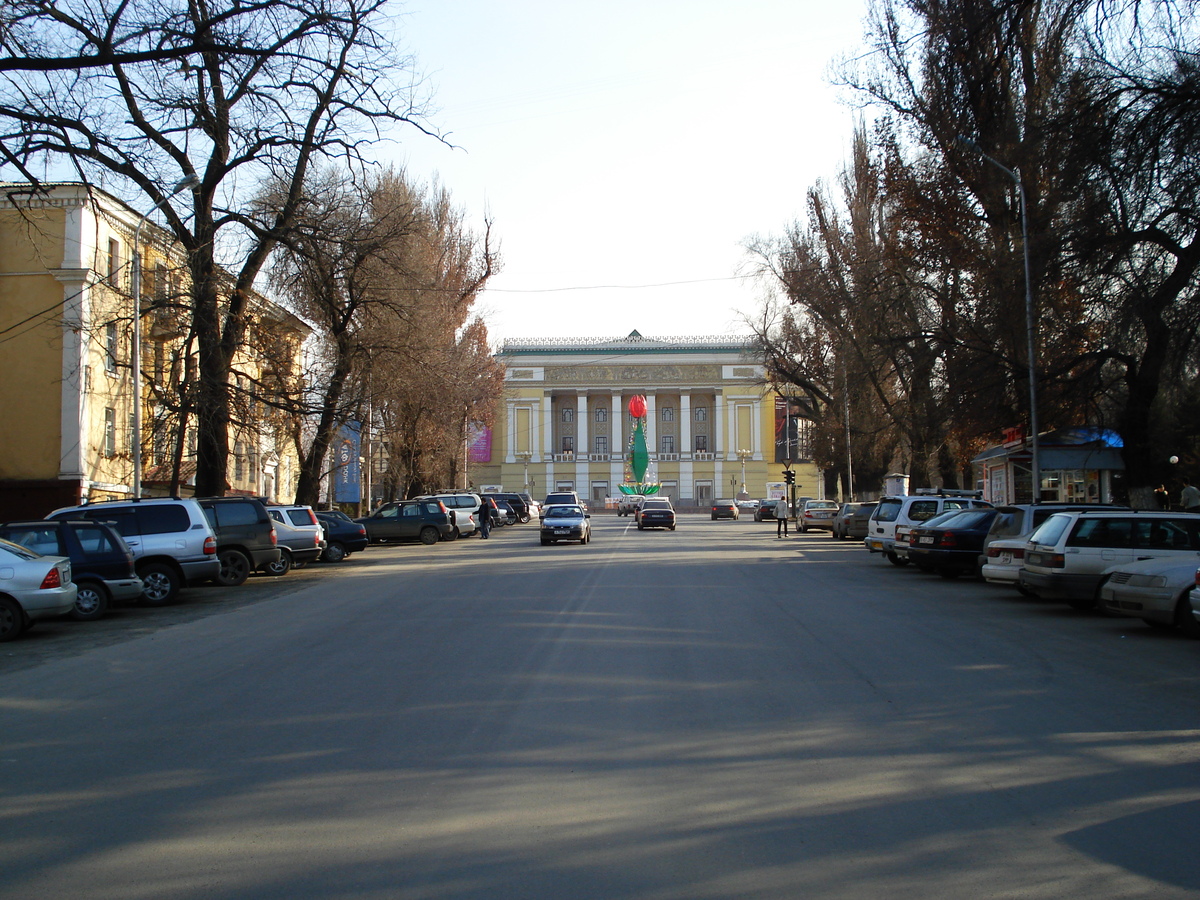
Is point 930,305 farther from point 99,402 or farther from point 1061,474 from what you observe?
point 99,402

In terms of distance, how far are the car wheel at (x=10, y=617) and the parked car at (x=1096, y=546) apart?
1412cm

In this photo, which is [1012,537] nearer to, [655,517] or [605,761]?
[605,761]

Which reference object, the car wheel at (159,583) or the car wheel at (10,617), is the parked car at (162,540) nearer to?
the car wheel at (159,583)

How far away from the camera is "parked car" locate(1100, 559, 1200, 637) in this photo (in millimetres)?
12961

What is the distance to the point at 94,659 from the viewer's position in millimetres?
12328

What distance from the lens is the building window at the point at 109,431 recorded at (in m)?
38.4

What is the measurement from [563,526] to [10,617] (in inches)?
1012

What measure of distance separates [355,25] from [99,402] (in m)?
25.8

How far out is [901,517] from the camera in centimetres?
2742

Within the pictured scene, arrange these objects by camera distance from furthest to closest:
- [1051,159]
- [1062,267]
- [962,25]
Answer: [1062,267]
[1051,159]
[962,25]

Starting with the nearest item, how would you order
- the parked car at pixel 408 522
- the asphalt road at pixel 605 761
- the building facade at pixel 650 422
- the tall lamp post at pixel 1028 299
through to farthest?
the asphalt road at pixel 605 761
the tall lamp post at pixel 1028 299
the parked car at pixel 408 522
the building facade at pixel 650 422

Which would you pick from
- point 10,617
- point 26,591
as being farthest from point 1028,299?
point 10,617

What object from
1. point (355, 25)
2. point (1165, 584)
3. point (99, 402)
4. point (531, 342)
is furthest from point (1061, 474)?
point (531, 342)

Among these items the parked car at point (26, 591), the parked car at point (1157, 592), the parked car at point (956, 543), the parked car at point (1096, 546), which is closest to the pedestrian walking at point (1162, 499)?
the parked car at point (956, 543)
